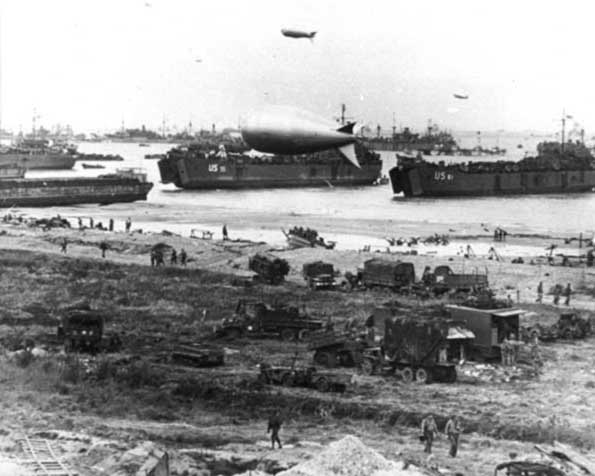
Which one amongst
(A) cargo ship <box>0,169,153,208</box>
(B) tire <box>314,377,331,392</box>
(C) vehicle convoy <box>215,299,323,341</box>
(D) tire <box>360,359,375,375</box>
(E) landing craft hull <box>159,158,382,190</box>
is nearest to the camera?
(B) tire <box>314,377,331,392</box>

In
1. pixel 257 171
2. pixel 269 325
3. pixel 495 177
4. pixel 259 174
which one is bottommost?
pixel 269 325

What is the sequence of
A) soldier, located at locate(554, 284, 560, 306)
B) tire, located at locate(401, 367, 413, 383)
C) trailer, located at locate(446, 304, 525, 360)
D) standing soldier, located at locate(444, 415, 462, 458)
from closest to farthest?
standing soldier, located at locate(444, 415, 462, 458) < tire, located at locate(401, 367, 413, 383) < trailer, located at locate(446, 304, 525, 360) < soldier, located at locate(554, 284, 560, 306)

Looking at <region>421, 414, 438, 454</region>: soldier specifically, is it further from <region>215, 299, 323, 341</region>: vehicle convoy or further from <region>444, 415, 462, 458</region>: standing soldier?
<region>215, 299, 323, 341</region>: vehicle convoy

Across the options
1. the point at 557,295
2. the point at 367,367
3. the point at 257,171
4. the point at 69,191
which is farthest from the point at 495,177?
the point at 367,367

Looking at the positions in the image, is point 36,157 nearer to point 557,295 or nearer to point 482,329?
point 557,295

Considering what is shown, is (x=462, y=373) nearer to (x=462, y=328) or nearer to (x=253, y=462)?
(x=462, y=328)

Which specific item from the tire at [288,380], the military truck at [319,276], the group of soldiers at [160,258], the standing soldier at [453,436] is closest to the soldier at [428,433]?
the standing soldier at [453,436]

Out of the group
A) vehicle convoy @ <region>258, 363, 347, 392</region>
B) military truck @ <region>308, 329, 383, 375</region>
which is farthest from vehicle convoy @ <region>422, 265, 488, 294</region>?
vehicle convoy @ <region>258, 363, 347, 392</region>

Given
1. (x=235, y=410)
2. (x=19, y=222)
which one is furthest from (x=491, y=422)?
(x=19, y=222)
